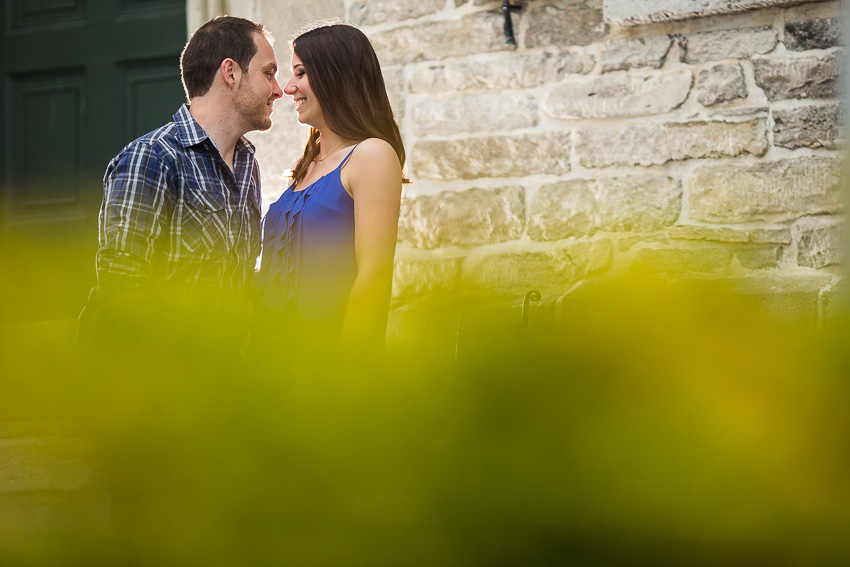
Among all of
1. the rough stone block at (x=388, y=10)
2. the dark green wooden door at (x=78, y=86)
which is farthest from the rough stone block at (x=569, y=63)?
the dark green wooden door at (x=78, y=86)

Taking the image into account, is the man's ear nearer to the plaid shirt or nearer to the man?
the man

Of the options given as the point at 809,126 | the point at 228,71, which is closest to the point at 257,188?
the point at 228,71

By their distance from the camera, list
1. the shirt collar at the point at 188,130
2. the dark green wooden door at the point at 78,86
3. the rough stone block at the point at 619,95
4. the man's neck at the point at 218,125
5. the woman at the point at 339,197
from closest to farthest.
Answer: the woman at the point at 339,197, the shirt collar at the point at 188,130, the man's neck at the point at 218,125, the rough stone block at the point at 619,95, the dark green wooden door at the point at 78,86

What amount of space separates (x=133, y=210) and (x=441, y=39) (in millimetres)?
1548

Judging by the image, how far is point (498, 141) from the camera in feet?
10.3

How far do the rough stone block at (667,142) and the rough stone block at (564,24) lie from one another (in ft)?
1.04

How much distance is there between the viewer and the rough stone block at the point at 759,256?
9.07ft

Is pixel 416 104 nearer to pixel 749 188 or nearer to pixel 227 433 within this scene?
pixel 749 188

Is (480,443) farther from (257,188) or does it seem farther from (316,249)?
(257,188)

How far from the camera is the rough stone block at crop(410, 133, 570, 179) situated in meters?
3.05

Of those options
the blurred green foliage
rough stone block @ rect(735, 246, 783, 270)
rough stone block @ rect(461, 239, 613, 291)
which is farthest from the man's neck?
the blurred green foliage

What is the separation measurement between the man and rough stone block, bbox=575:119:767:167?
1097 millimetres

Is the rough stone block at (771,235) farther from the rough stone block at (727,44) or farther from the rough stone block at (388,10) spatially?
the rough stone block at (388,10)

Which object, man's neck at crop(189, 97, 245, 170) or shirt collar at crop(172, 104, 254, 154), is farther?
man's neck at crop(189, 97, 245, 170)
